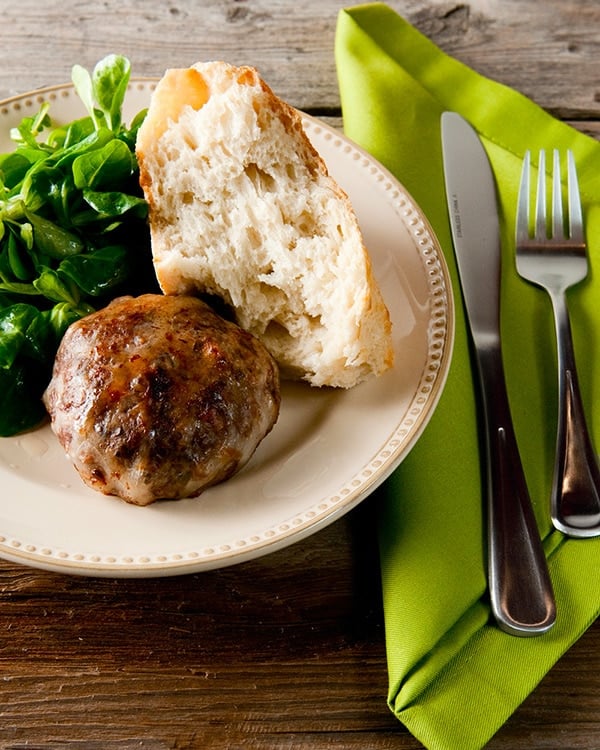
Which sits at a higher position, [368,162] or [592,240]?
[368,162]

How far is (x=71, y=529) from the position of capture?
2.28 m

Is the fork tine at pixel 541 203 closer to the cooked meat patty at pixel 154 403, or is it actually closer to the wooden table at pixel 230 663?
the wooden table at pixel 230 663

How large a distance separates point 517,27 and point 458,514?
2622 mm

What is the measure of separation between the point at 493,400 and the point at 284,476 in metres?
0.79

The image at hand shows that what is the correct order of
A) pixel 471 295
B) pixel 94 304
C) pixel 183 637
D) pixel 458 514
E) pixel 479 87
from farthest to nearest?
pixel 479 87, pixel 471 295, pixel 94 304, pixel 458 514, pixel 183 637

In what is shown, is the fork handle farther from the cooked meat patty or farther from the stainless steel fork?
the cooked meat patty

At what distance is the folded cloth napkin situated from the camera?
7.70 ft

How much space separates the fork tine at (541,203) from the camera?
327 centimetres

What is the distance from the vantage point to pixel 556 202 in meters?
3.30

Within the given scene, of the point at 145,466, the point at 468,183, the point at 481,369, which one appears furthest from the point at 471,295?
the point at 145,466

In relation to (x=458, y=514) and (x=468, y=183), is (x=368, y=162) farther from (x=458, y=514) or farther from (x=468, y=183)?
(x=458, y=514)

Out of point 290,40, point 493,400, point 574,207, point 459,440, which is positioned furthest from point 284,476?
point 290,40

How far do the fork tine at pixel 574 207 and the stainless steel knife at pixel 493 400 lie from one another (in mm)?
273

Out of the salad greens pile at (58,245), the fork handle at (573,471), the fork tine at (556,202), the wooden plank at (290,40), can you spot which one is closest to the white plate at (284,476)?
the salad greens pile at (58,245)
